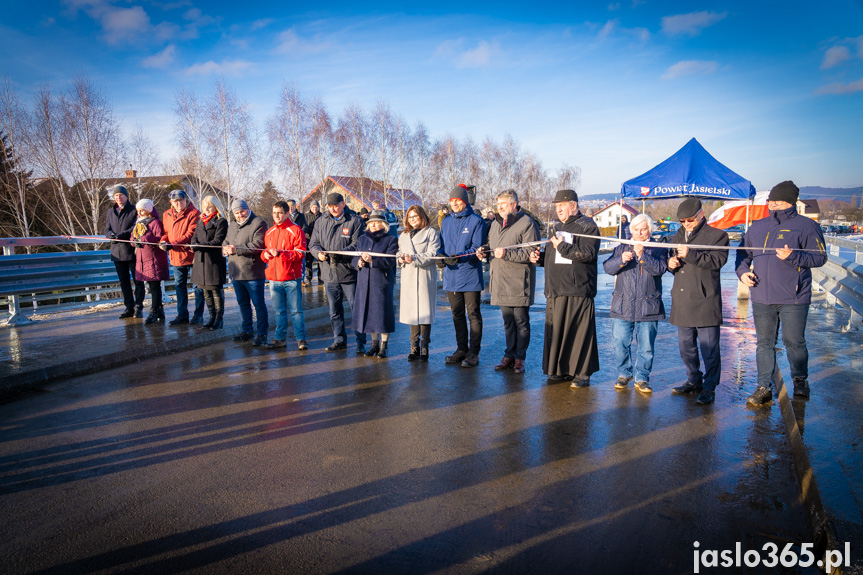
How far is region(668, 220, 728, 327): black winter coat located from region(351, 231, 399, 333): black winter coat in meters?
3.55

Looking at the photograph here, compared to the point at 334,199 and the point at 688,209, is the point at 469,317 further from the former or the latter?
the point at 688,209

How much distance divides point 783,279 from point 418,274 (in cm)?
405

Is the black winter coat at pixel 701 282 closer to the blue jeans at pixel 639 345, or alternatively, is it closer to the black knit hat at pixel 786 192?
the blue jeans at pixel 639 345

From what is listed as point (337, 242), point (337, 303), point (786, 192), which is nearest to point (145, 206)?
point (337, 242)

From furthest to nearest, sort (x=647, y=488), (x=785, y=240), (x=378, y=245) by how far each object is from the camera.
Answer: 1. (x=378, y=245)
2. (x=785, y=240)
3. (x=647, y=488)

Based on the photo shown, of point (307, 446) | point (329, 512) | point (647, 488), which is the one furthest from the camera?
point (307, 446)

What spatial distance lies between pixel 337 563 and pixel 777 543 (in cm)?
246

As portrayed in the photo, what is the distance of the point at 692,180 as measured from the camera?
1321 cm

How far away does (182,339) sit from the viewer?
25.9 ft

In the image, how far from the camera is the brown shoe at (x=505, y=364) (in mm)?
6613

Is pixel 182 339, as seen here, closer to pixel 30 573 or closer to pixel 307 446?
pixel 307 446

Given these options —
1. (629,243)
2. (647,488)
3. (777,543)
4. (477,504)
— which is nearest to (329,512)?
(477,504)

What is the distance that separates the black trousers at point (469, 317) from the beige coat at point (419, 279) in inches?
12.4

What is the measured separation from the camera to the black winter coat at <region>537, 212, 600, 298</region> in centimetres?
578
